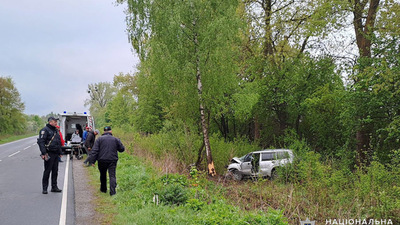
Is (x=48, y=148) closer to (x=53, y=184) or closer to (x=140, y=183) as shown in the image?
(x=53, y=184)

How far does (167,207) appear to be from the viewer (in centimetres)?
643

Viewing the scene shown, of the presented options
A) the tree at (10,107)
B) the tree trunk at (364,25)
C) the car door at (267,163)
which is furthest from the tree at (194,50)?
the tree at (10,107)

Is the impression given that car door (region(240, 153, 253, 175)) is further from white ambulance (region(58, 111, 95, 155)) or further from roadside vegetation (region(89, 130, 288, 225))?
white ambulance (region(58, 111, 95, 155))

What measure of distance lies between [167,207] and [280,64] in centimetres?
1945

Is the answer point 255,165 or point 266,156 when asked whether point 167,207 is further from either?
point 266,156

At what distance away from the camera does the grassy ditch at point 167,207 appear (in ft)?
18.4

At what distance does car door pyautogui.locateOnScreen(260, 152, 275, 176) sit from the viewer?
1561cm

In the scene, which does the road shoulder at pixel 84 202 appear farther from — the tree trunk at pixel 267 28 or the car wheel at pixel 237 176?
the tree trunk at pixel 267 28

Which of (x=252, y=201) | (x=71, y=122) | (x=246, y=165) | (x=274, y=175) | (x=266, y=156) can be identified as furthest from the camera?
(x=71, y=122)

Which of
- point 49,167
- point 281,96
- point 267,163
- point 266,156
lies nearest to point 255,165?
point 267,163

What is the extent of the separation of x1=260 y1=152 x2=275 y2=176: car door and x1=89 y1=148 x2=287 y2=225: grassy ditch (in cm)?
757

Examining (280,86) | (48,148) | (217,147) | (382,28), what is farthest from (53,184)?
(280,86)

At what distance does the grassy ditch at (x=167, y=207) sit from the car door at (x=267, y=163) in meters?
7.57

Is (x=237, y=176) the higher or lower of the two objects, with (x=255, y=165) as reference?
lower
